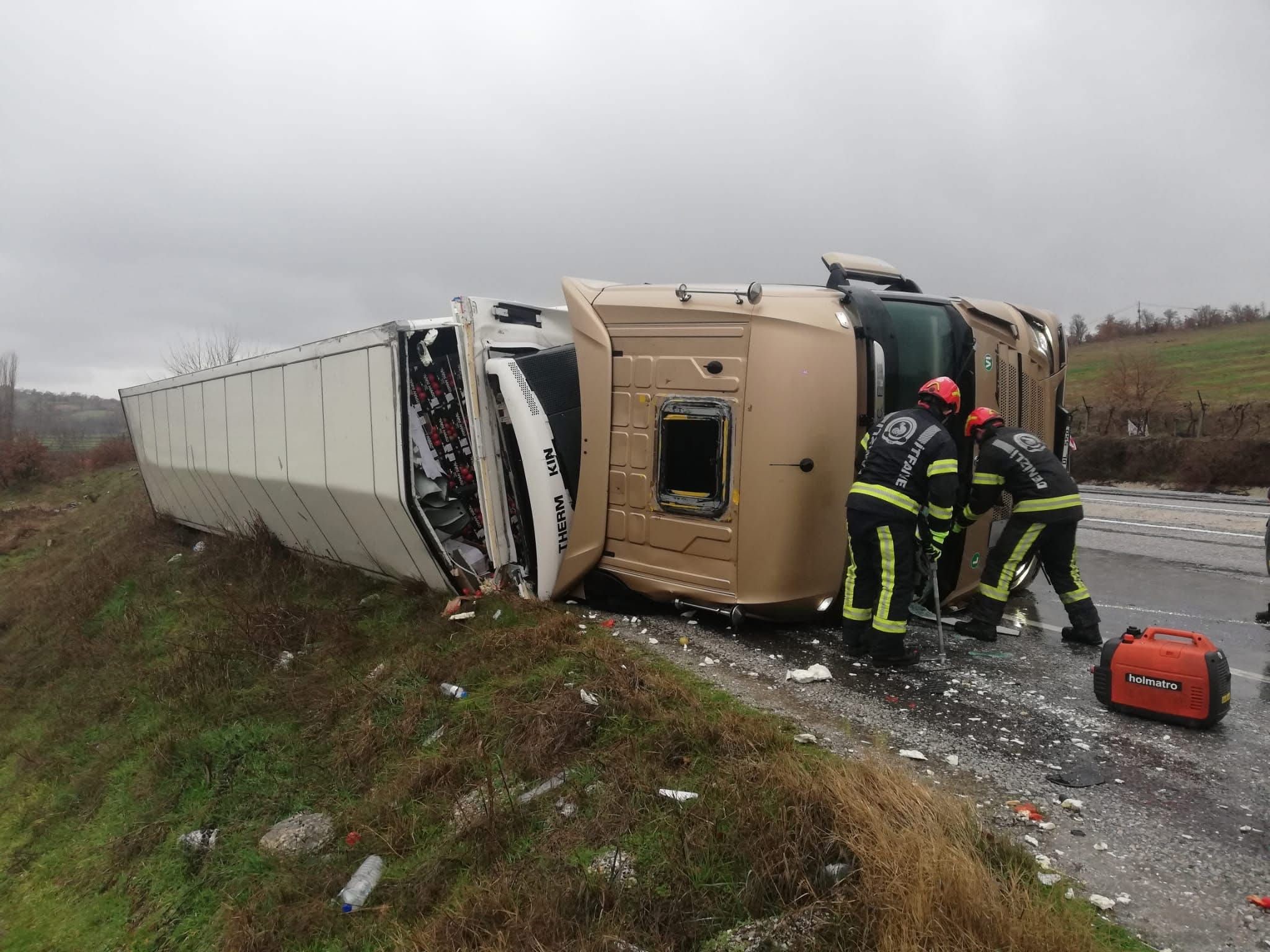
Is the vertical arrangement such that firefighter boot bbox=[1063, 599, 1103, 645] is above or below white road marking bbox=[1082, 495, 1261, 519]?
above

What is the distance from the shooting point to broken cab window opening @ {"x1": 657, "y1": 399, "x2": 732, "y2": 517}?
4.84m

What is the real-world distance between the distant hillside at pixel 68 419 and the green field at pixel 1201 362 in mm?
40693

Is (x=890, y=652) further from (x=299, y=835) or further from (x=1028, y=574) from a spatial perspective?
(x=299, y=835)

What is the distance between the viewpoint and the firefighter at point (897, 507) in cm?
431

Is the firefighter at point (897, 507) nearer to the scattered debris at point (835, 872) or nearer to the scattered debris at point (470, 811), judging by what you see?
the scattered debris at point (835, 872)

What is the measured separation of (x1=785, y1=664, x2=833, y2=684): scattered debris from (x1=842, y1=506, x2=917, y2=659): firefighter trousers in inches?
12.8

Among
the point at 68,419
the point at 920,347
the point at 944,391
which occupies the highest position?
the point at 920,347

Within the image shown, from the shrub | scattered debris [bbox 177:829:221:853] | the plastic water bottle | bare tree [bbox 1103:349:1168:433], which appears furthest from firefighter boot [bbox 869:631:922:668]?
the shrub

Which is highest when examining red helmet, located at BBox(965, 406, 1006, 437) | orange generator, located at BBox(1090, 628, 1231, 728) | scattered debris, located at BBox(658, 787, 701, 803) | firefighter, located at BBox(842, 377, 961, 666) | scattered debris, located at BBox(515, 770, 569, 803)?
red helmet, located at BBox(965, 406, 1006, 437)

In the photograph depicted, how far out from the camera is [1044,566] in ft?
15.9

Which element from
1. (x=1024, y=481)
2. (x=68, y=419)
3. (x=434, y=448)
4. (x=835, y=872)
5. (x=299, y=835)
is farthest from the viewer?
(x=68, y=419)

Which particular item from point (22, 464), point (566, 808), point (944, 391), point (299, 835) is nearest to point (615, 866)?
point (566, 808)

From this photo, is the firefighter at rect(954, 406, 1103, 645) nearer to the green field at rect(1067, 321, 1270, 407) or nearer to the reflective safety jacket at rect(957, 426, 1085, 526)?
the reflective safety jacket at rect(957, 426, 1085, 526)

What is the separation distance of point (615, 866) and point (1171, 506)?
11.8 m
